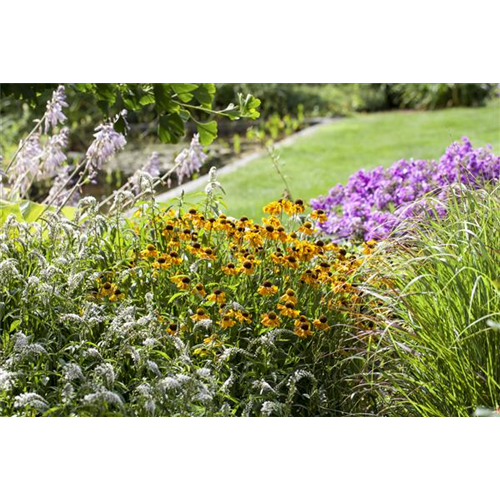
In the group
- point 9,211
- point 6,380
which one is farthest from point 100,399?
point 9,211

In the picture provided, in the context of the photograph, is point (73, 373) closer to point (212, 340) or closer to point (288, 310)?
point (212, 340)

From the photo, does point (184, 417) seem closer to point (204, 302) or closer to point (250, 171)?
point (204, 302)

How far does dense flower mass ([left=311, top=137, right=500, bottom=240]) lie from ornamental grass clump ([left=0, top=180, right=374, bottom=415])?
0.98 m

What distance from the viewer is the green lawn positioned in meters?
8.09

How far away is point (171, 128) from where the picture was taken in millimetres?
4367

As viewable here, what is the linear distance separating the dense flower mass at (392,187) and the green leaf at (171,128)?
3.25ft

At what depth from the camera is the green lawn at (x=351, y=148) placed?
8086 millimetres

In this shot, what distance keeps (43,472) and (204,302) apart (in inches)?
40.6

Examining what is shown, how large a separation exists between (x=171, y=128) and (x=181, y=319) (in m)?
1.20

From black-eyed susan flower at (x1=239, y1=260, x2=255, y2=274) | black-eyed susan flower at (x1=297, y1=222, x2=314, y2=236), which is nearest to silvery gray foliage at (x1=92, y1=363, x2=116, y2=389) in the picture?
black-eyed susan flower at (x1=239, y1=260, x2=255, y2=274)

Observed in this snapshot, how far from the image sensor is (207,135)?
4414 millimetres

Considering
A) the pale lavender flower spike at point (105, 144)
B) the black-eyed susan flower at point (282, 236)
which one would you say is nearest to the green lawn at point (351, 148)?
the pale lavender flower spike at point (105, 144)

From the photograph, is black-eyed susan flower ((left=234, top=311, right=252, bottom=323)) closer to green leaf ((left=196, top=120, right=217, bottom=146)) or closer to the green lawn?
green leaf ((left=196, top=120, right=217, bottom=146))
